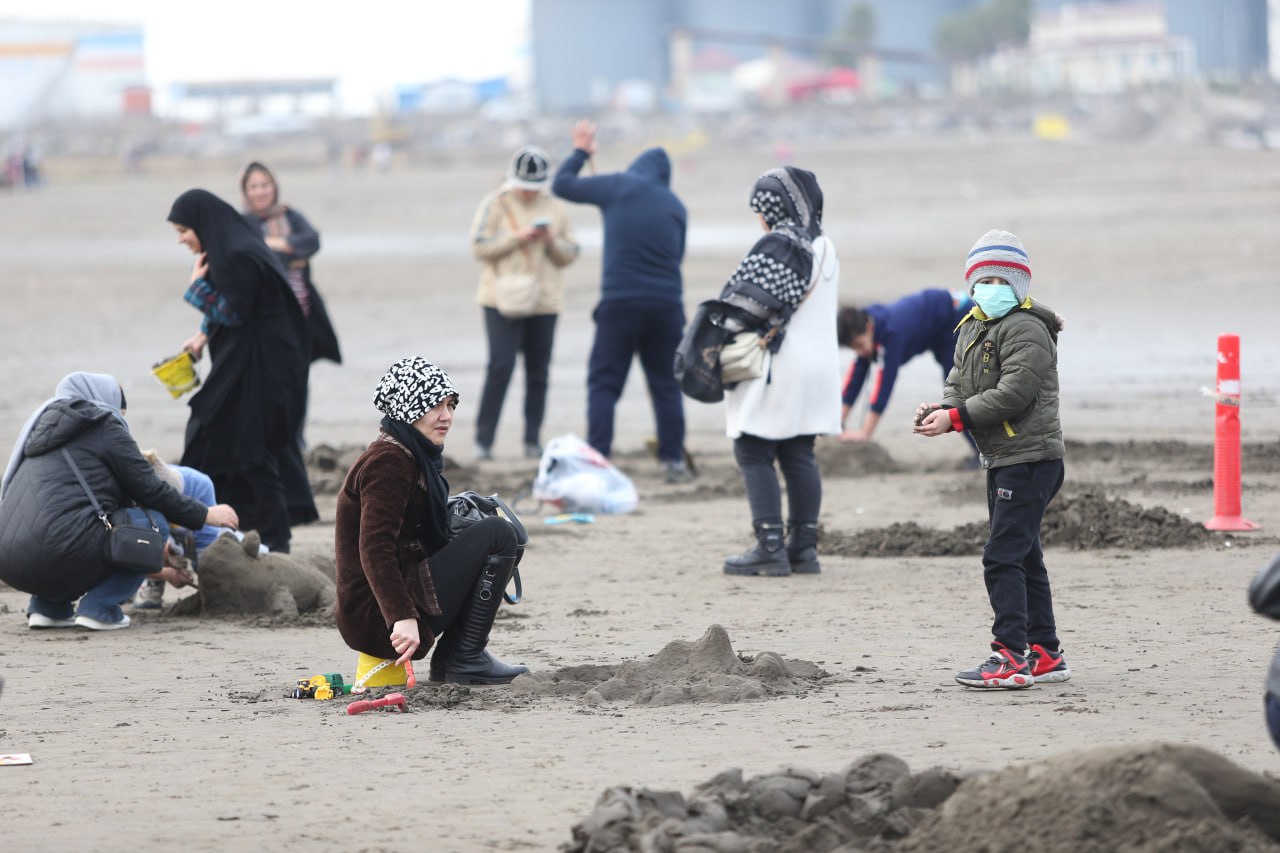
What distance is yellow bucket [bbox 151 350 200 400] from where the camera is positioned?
8.85 m

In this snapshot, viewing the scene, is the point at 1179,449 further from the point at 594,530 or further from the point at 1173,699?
the point at 1173,699

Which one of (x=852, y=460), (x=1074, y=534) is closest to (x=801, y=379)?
(x=1074, y=534)

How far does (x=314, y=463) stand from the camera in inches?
Result: 473

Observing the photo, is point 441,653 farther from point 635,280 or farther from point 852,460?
point 852,460

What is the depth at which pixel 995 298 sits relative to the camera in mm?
5969

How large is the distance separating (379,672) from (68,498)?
1.93 meters

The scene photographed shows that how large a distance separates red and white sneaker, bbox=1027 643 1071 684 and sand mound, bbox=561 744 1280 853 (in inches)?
67.9

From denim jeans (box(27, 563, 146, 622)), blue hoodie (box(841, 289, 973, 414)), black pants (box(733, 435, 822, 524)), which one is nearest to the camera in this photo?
denim jeans (box(27, 563, 146, 622))

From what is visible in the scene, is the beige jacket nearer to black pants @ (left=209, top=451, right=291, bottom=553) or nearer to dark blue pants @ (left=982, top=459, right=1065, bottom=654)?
black pants @ (left=209, top=451, right=291, bottom=553)

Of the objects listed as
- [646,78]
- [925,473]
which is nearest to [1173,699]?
[925,473]

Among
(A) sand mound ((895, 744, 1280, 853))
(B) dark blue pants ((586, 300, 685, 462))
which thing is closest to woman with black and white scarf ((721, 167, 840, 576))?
(B) dark blue pants ((586, 300, 685, 462))

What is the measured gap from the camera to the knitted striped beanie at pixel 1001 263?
19.6 feet

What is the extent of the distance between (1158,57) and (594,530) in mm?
121966

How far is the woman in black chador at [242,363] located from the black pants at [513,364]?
12.4ft
